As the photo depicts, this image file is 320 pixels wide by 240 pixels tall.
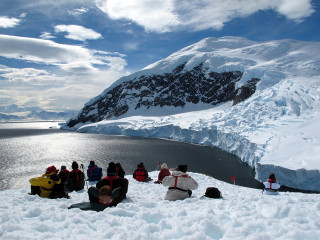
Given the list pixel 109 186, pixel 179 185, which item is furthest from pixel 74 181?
pixel 179 185

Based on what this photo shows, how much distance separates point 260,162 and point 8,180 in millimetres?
25122

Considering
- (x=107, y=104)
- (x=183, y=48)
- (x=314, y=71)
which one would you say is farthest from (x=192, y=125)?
(x=183, y=48)

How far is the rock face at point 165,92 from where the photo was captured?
8181cm

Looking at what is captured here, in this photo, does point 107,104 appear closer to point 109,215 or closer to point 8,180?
point 8,180

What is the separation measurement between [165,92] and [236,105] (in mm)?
45687

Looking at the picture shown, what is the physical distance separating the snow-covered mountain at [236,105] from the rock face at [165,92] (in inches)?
15.0

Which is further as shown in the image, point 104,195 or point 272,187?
point 272,187

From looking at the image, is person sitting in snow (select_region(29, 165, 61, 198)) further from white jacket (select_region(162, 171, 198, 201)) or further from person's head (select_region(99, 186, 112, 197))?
white jacket (select_region(162, 171, 198, 201))

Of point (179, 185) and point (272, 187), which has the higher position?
point (179, 185)

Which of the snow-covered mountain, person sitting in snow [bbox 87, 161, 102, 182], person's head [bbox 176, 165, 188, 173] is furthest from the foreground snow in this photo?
the snow-covered mountain

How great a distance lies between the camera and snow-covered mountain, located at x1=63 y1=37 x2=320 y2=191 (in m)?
23.0

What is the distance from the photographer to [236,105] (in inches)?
1917

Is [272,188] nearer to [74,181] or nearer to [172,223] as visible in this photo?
[172,223]

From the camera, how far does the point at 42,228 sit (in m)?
4.50
